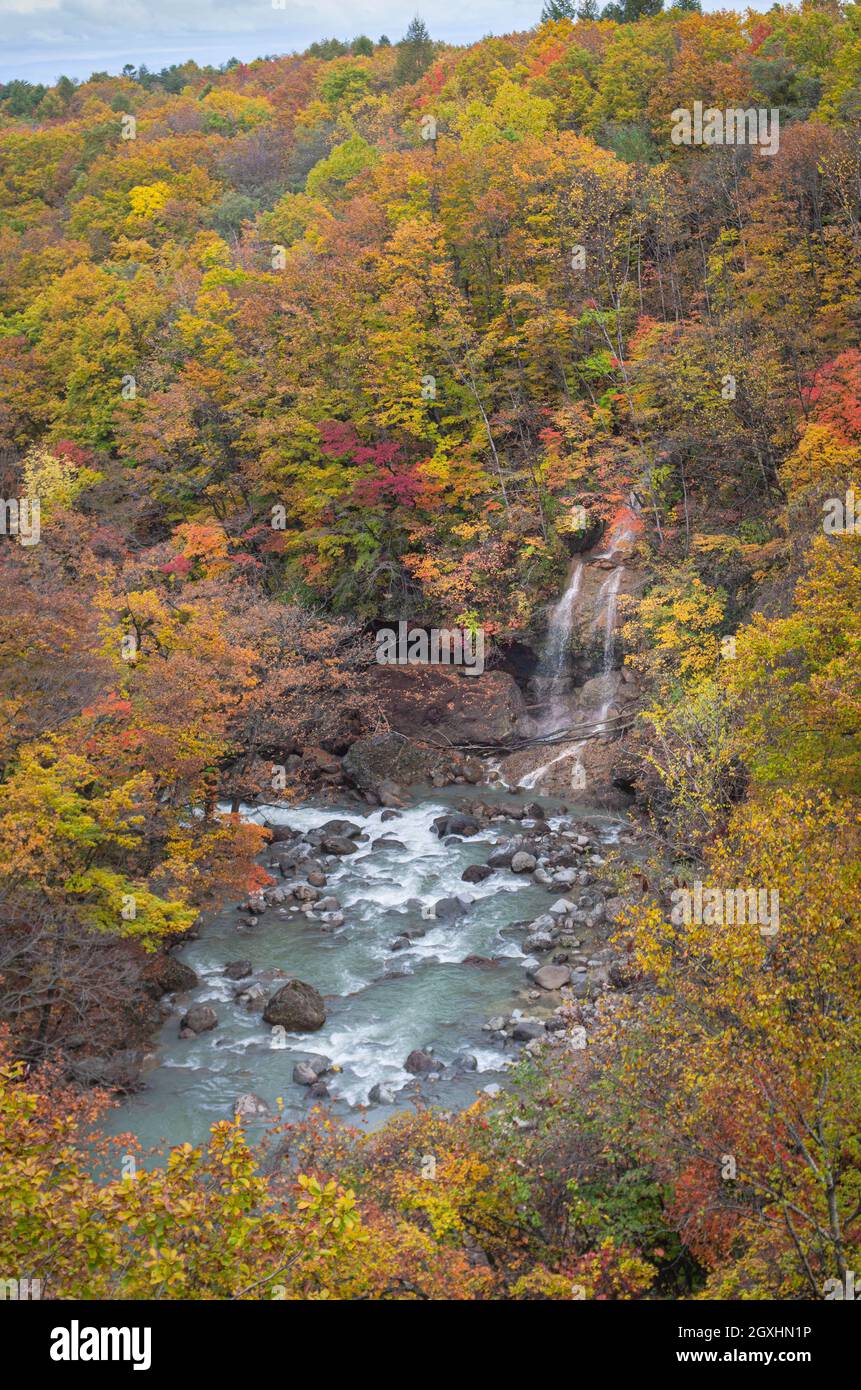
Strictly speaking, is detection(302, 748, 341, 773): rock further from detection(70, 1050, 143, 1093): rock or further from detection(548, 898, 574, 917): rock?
detection(70, 1050, 143, 1093): rock

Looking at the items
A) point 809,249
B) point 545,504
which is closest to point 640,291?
point 809,249

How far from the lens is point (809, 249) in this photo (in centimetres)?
3077

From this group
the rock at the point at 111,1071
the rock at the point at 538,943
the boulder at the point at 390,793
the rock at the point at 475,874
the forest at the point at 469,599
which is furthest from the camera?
the boulder at the point at 390,793

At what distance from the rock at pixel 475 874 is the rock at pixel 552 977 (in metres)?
4.48

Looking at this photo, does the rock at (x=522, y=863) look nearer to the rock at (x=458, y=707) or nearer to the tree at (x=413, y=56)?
the rock at (x=458, y=707)

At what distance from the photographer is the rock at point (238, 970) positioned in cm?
2225

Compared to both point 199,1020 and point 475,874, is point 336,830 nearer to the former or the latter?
point 475,874

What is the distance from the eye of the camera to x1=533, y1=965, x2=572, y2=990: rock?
70.0 feet

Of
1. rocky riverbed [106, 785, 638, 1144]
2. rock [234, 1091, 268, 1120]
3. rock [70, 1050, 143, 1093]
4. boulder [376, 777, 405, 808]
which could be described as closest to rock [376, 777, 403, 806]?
boulder [376, 777, 405, 808]

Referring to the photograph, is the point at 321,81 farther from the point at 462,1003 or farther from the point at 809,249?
the point at 462,1003

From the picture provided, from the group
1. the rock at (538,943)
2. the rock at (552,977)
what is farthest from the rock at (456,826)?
the rock at (552,977)

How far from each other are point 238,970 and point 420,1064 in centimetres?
515

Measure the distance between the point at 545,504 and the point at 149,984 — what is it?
19957mm

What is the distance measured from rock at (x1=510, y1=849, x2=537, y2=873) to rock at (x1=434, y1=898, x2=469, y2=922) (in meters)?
2.09
